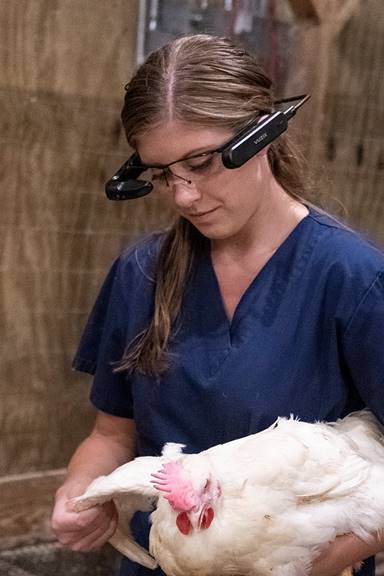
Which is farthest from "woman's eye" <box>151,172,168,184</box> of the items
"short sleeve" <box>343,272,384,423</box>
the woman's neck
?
"short sleeve" <box>343,272,384,423</box>

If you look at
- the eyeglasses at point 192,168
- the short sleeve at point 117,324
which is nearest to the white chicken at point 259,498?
the short sleeve at point 117,324

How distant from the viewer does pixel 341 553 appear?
1.07 metres

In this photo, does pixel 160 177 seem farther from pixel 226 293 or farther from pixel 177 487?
pixel 177 487

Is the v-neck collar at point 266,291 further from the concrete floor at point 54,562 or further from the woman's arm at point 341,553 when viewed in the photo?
the concrete floor at point 54,562

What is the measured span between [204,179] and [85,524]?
0.54 meters

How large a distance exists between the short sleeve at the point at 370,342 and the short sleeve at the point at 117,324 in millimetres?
337

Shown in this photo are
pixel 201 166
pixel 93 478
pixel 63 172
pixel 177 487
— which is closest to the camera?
pixel 177 487

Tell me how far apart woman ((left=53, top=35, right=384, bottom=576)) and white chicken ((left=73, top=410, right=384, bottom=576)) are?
0.17ft

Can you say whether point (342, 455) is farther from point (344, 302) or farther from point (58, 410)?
point (58, 410)

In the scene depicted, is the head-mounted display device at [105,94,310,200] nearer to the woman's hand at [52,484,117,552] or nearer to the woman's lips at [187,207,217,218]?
the woman's lips at [187,207,217,218]

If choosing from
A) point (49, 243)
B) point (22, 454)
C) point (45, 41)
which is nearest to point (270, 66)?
point (45, 41)

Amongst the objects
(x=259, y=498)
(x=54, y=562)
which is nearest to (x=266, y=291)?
(x=259, y=498)

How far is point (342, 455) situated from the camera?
1.07 metres

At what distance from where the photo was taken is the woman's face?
1074mm
